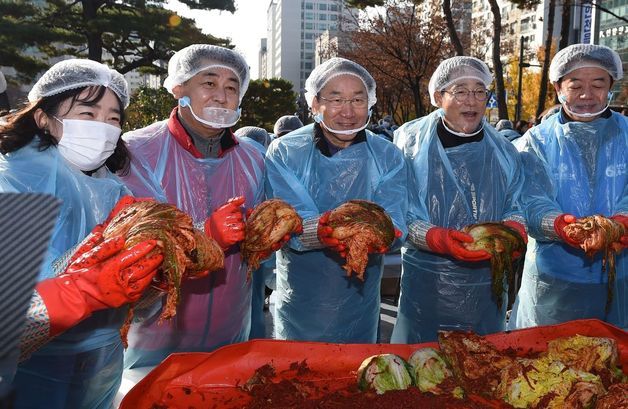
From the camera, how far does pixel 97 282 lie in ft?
5.25

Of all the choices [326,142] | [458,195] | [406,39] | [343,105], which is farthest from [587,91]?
[406,39]

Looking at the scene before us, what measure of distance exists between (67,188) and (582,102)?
304 cm

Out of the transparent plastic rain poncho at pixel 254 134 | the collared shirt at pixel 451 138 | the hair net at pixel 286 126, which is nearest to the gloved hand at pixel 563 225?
the collared shirt at pixel 451 138

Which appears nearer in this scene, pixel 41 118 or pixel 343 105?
pixel 41 118

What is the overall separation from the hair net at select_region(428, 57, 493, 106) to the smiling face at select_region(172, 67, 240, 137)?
1.27 meters

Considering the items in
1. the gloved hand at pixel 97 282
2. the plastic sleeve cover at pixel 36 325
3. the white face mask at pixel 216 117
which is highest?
the white face mask at pixel 216 117

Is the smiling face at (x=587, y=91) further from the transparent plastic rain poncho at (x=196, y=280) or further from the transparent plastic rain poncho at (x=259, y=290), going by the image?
the transparent plastic rain poncho at (x=196, y=280)

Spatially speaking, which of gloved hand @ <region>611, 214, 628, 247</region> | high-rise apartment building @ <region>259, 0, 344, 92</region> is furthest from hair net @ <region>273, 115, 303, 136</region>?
high-rise apartment building @ <region>259, 0, 344, 92</region>

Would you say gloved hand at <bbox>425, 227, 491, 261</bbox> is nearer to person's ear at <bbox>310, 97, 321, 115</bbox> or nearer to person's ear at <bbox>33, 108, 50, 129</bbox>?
person's ear at <bbox>310, 97, 321, 115</bbox>

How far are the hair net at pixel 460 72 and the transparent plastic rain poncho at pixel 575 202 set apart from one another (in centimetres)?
61

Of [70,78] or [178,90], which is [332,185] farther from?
[70,78]

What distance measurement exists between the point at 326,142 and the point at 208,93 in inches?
29.6

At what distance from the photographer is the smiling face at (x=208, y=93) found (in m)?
2.95

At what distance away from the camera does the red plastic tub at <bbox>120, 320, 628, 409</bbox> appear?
1952 mm
